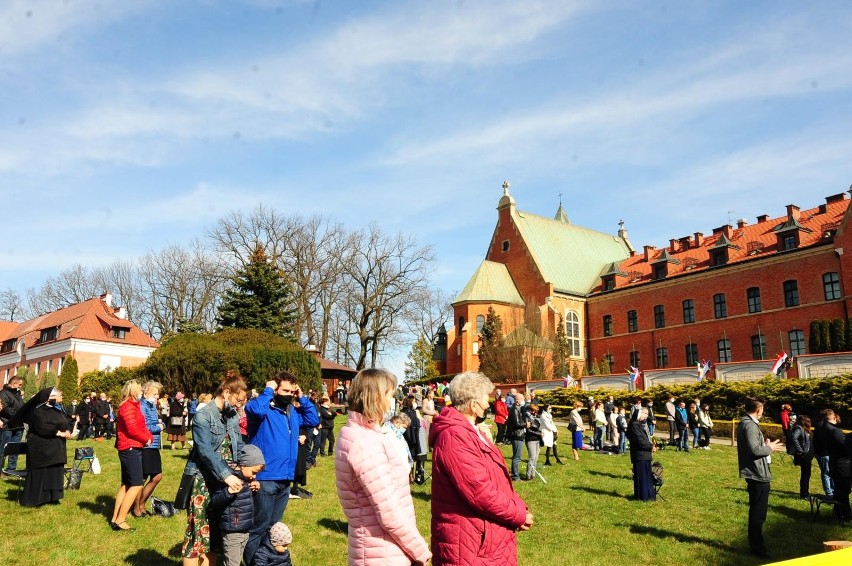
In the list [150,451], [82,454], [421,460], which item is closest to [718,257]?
[421,460]

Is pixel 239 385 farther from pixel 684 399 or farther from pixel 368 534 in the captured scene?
pixel 684 399

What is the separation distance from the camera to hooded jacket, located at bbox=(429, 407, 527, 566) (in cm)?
381

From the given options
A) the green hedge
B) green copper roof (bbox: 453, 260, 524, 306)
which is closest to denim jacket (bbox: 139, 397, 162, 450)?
the green hedge

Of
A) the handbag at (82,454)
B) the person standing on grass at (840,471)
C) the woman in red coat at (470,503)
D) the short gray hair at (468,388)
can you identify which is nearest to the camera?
the woman in red coat at (470,503)

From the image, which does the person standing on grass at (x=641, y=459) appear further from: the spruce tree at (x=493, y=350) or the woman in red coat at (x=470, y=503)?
the spruce tree at (x=493, y=350)

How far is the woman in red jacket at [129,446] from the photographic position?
8.19 meters

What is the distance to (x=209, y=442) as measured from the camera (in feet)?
18.8

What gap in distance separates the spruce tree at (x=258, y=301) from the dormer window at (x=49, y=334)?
1988 cm

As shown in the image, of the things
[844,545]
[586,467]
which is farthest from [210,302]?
[844,545]

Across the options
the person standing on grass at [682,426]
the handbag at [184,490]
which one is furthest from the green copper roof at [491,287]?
the handbag at [184,490]

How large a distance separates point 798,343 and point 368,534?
134ft

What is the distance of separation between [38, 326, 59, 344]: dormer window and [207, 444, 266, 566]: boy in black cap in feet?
182

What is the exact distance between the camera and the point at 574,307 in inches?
2014

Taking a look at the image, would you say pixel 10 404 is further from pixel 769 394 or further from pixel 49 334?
pixel 49 334
